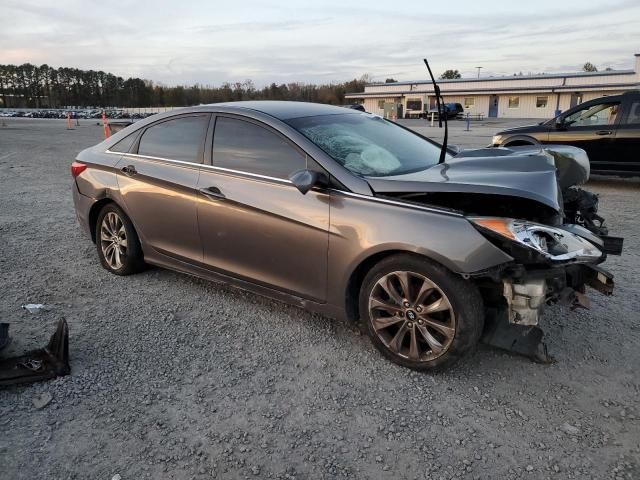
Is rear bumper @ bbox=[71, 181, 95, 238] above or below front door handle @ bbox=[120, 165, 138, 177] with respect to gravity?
below

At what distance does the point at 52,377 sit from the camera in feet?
10.1

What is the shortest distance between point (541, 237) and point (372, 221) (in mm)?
973

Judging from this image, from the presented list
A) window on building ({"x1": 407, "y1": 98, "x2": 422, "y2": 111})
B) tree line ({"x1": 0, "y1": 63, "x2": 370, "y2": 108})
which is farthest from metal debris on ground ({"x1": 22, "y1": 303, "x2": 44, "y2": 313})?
tree line ({"x1": 0, "y1": 63, "x2": 370, "y2": 108})

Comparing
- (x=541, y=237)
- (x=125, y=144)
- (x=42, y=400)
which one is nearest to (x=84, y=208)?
(x=125, y=144)

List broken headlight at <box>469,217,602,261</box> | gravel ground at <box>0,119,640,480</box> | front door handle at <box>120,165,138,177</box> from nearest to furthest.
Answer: gravel ground at <box>0,119,640,480</box>
broken headlight at <box>469,217,602,261</box>
front door handle at <box>120,165,138,177</box>

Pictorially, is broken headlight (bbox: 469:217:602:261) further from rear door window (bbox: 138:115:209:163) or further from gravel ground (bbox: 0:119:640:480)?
rear door window (bbox: 138:115:209:163)

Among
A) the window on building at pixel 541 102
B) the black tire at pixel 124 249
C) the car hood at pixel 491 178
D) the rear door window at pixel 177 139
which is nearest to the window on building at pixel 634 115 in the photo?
the car hood at pixel 491 178

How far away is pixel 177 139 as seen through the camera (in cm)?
423

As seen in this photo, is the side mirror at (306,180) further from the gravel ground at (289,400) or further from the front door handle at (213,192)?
the gravel ground at (289,400)

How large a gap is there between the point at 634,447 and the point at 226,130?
331 centimetres

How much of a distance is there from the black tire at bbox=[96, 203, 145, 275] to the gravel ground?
45 centimetres

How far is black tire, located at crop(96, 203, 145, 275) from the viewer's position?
4.62m

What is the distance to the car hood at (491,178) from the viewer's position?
2.90 meters

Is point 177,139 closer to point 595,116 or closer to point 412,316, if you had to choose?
point 412,316
